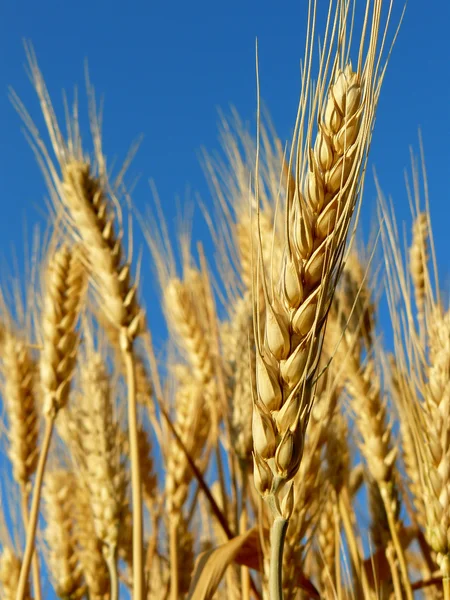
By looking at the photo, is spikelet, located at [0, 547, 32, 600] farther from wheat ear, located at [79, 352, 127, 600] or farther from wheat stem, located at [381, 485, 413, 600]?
wheat stem, located at [381, 485, 413, 600]

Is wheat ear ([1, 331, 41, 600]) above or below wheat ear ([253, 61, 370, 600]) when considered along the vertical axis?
above

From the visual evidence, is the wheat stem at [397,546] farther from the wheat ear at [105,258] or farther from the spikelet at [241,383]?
the wheat ear at [105,258]

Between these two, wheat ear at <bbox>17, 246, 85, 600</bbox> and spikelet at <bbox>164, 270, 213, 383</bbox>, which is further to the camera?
spikelet at <bbox>164, 270, 213, 383</bbox>

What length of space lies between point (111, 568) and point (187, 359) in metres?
1.13

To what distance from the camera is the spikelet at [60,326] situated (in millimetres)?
2199

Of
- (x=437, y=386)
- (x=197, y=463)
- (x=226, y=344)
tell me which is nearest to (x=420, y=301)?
(x=226, y=344)

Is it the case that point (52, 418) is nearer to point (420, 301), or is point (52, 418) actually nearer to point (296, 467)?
point (296, 467)

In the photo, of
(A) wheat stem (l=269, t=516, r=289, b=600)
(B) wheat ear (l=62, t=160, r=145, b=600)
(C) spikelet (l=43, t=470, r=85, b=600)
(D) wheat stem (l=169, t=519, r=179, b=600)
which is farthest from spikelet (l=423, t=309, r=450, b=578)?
(C) spikelet (l=43, t=470, r=85, b=600)

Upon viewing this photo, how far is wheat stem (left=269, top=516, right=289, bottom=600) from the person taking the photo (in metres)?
0.97

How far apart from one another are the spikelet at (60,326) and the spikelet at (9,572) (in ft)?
3.22

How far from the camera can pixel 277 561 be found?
0.98 metres

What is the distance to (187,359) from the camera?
3.10 m

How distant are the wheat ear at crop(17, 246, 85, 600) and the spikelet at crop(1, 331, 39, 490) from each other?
1.27 feet

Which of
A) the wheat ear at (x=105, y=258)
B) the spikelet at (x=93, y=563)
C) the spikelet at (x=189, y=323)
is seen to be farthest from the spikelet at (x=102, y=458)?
the spikelet at (x=189, y=323)
